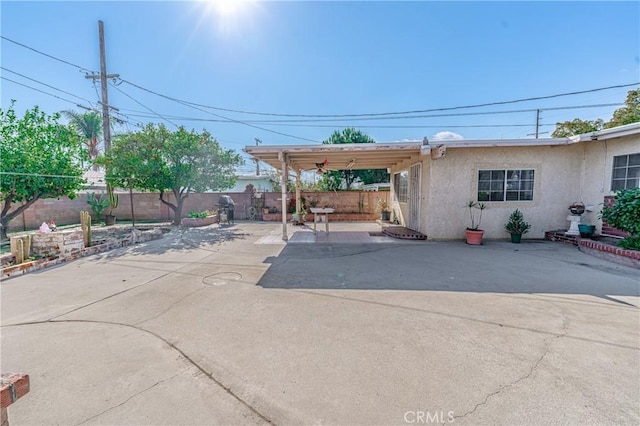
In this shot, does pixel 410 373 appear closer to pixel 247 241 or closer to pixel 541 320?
pixel 541 320

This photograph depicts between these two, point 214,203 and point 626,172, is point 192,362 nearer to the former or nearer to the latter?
point 626,172

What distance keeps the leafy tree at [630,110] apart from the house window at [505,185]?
12186mm

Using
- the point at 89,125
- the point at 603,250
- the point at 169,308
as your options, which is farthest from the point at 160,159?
the point at 89,125

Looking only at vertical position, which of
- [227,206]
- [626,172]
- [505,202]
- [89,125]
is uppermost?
[89,125]

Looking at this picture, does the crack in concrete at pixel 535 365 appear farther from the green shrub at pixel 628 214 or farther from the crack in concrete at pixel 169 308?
the green shrub at pixel 628 214

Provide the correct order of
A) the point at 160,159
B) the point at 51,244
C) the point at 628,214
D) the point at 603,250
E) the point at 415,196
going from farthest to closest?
the point at 160,159 < the point at 415,196 < the point at 51,244 < the point at 603,250 < the point at 628,214

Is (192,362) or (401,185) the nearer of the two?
(192,362)

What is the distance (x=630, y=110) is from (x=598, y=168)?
12274mm

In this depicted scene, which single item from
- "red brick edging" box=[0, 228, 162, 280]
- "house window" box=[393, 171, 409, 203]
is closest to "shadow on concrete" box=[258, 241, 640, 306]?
"house window" box=[393, 171, 409, 203]

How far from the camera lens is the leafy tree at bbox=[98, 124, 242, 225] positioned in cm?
1064

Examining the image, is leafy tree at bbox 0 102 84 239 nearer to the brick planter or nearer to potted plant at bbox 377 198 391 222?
potted plant at bbox 377 198 391 222

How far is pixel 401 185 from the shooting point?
11805 millimetres

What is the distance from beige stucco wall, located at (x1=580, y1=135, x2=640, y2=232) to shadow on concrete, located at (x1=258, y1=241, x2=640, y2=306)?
1.64m

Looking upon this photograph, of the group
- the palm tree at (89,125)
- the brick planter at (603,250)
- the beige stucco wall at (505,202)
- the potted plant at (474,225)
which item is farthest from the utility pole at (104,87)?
the brick planter at (603,250)
